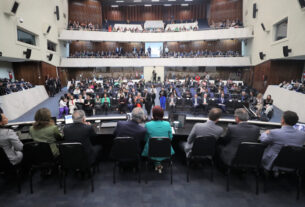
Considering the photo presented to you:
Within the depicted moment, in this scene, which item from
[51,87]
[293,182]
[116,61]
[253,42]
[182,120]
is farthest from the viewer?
[116,61]

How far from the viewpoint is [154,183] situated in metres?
2.96

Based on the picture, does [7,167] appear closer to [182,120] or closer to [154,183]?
[154,183]

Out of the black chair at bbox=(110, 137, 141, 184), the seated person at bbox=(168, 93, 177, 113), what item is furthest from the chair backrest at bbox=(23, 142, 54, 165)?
the seated person at bbox=(168, 93, 177, 113)

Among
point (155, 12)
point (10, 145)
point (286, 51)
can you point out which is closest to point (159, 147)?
point (10, 145)

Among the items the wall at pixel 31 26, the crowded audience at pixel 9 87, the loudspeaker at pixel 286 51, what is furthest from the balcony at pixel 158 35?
the crowded audience at pixel 9 87

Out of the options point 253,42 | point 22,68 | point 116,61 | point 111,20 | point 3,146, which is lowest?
point 3,146

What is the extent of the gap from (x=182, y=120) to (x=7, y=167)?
2943 mm

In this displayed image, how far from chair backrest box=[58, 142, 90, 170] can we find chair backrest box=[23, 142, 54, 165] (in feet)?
0.70

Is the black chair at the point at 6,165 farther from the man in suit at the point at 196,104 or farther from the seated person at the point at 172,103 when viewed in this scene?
the man in suit at the point at 196,104

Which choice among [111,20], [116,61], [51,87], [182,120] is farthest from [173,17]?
[182,120]

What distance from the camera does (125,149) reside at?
2756 mm

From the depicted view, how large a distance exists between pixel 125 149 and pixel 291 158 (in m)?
2.23

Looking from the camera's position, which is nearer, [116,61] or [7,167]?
[7,167]

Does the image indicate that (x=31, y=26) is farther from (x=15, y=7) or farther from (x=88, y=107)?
(x=88, y=107)
